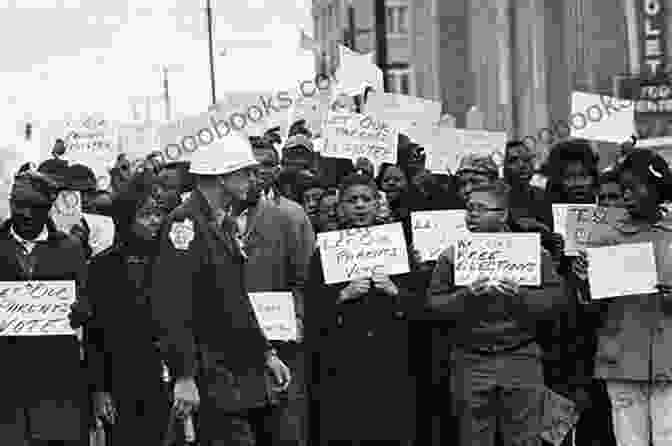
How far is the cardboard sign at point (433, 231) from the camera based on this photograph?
9.51m

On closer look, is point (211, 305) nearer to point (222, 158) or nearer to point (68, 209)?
point (222, 158)

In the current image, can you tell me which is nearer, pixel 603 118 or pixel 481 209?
pixel 481 209

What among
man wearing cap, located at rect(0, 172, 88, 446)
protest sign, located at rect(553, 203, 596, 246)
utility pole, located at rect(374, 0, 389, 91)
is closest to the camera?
man wearing cap, located at rect(0, 172, 88, 446)

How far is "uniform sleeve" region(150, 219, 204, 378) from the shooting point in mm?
6785

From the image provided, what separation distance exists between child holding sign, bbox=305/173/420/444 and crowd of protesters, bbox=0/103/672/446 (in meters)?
0.01

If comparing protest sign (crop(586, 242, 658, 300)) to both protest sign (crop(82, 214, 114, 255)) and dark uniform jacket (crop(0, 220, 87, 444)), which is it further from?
protest sign (crop(82, 214, 114, 255))

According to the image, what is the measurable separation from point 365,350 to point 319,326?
1.06ft

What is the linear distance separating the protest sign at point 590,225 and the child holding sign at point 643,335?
0.06 meters

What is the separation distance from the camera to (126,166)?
1352 centimetres

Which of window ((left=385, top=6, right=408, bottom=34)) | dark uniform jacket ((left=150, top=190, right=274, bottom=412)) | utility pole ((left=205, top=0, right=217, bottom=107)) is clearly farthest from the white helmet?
window ((left=385, top=6, right=408, bottom=34))

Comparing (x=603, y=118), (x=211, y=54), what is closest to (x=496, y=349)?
(x=603, y=118)

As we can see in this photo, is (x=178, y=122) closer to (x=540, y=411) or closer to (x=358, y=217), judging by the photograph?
(x=358, y=217)

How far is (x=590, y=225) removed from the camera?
8508mm

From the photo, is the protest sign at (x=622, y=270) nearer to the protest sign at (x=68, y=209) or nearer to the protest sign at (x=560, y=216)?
the protest sign at (x=560, y=216)
